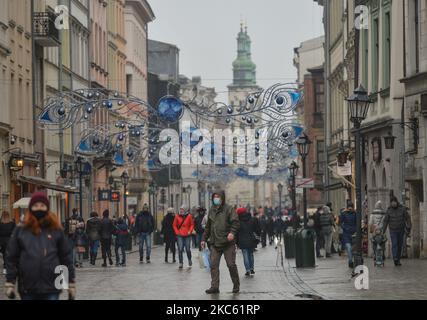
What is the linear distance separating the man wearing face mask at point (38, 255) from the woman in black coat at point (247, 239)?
18.0 m

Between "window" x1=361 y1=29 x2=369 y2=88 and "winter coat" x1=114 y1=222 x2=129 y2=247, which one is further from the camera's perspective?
"window" x1=361 y1=29 x2=369 y2=88

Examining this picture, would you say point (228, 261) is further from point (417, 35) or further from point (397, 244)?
point (417, 35)

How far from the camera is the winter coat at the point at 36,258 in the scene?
15211 mm

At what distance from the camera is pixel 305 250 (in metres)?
36.9

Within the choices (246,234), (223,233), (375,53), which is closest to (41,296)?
(223,233)

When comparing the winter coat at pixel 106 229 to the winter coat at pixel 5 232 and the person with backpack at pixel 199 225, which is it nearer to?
the winter coat at pixel 5 232

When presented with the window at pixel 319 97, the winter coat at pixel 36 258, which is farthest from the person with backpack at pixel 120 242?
the window at pixel 319 97

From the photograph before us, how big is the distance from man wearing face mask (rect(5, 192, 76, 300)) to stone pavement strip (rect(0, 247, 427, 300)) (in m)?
8.81

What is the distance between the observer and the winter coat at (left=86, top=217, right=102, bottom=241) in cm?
4238

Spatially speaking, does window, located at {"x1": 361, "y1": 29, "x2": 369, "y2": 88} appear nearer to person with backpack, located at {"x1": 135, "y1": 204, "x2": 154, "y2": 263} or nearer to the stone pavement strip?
person with backpack, located at {"x1": 135, "y1": 204, "x2": 154, "y2": 263}

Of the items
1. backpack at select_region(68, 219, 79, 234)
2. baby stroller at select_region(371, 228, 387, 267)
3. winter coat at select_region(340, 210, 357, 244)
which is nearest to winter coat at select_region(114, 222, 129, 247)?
backpack at select_region(68, 219, 79, 234)

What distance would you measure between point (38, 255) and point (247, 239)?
19060 mm

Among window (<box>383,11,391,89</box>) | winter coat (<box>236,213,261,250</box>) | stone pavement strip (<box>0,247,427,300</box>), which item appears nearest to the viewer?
stone pavement strip (<box>0,247,427,300</box>)
